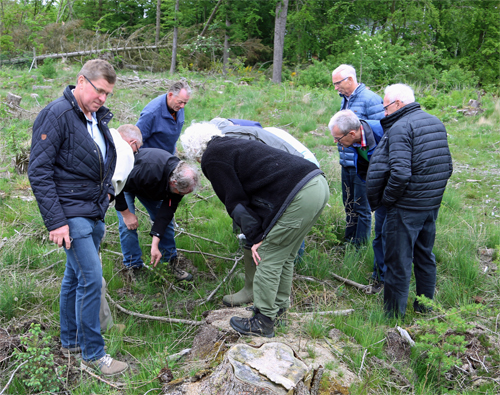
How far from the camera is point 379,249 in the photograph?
14.8ft

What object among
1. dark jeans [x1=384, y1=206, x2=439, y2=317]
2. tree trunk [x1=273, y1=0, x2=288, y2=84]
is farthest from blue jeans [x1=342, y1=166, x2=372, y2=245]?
tree trunk [x1=273, y1=0, x2=288, y2=84]

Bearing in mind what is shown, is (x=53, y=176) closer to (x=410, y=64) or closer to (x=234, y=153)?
(x=234, y=153)

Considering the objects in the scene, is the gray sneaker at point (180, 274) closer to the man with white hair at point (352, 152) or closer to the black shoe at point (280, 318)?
the black shoe at point (280, 318)

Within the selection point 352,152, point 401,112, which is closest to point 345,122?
point 401,112

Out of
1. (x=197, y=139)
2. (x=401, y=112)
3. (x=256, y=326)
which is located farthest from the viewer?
(x=401, y=112)

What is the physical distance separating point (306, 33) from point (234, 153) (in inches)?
767

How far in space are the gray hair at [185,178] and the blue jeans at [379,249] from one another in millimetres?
2031

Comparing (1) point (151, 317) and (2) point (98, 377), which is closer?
(2) point (98, 377)

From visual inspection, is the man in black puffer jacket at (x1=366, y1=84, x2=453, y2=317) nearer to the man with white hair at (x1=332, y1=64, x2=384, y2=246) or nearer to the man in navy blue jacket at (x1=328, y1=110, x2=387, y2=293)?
the man in navy blue jacket at (x1=328, y1=110, x2=387, y2=293)

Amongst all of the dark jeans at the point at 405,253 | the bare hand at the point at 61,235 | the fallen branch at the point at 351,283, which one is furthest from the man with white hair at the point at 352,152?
the bare hand at the point at 61,235

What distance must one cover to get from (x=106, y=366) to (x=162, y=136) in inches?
106

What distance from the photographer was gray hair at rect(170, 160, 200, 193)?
11.6 feet

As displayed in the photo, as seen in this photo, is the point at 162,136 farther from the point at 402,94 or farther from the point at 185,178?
the point at 402,94

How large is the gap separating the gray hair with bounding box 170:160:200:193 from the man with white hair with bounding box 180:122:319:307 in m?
0.28
